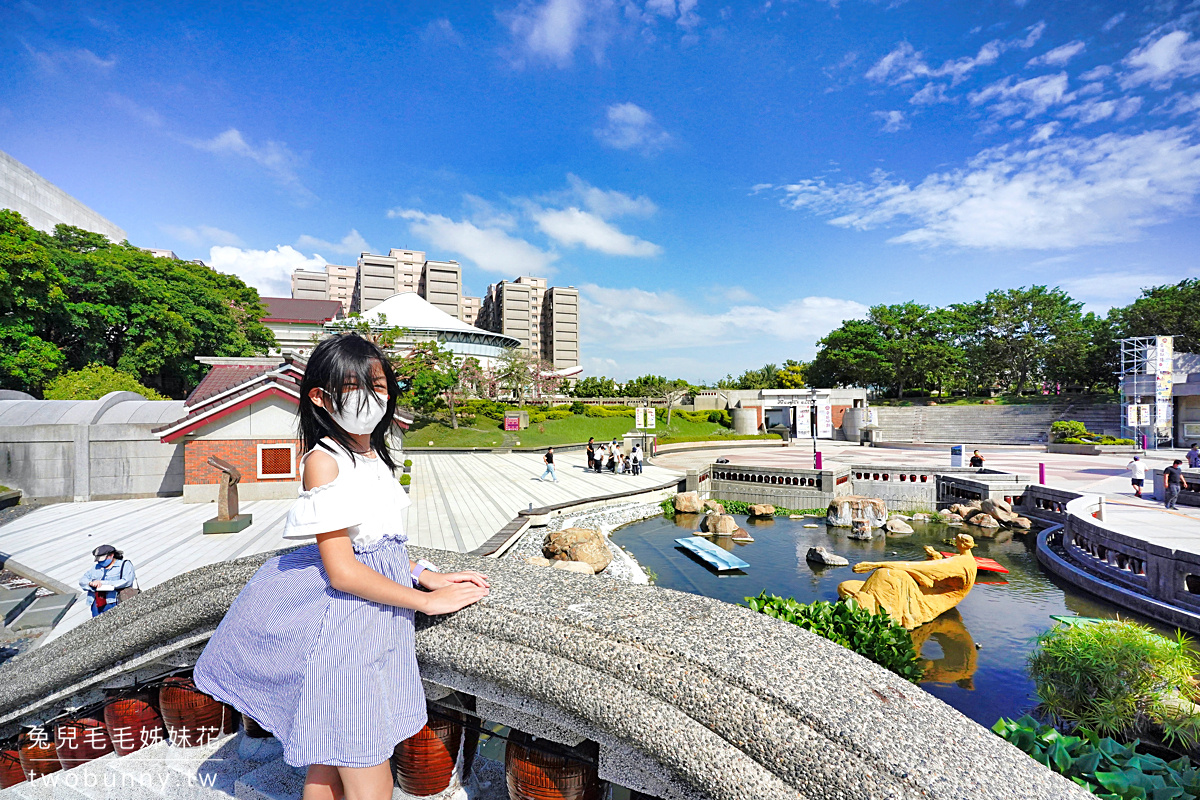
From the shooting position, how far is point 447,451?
31.7 m

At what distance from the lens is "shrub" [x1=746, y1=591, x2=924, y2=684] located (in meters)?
5.83

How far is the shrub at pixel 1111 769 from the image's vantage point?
2.37 metres

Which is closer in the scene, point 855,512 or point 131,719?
point 131,719

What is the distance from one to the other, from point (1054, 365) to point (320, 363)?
63.9 m

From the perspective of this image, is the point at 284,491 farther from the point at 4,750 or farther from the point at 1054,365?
the point at 1054,365

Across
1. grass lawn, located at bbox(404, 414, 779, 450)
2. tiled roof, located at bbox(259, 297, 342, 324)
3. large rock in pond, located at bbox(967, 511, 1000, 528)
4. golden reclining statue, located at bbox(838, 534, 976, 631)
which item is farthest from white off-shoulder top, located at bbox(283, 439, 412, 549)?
tiled roof, located at bbox(259, 297, 342, 324)

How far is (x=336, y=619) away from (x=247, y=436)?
15.9 meters

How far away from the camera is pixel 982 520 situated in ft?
58.3

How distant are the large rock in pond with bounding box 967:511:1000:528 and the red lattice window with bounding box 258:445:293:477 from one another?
20.9 meters

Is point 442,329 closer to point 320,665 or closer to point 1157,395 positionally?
point 1157,395

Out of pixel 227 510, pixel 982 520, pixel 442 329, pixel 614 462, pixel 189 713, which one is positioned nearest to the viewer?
pixel 189 713

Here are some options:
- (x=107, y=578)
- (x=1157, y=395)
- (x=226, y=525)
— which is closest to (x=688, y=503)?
(x=226, y=525)

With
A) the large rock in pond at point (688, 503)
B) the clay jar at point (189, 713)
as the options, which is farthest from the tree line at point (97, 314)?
the clay jar at point (189, 713)

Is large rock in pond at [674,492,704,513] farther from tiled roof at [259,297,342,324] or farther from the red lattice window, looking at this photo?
tiled roof at [259,297,342,324]
